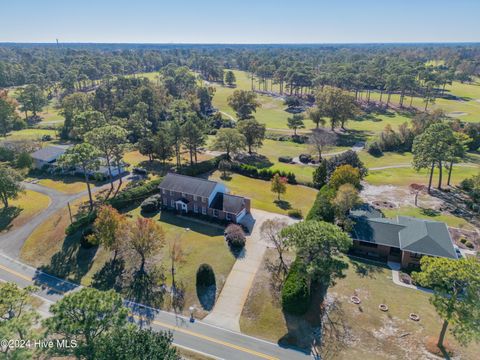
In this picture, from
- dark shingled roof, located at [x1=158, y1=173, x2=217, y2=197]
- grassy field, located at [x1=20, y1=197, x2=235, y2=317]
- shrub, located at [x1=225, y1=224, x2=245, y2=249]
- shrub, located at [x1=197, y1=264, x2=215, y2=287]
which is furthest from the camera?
dark shingled roof, located at [x1=158, y1=173, x2=217, y2=197]

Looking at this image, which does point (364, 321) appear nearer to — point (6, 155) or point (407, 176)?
point (407, 176)

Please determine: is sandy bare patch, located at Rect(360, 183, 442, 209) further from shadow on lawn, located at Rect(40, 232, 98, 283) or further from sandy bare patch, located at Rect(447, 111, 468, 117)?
sandy bare patch, located at Rect(447, 111, 468, 117)

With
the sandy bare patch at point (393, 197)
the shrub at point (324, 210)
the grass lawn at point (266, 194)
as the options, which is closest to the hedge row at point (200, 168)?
the grass lawn at point (266, 194)

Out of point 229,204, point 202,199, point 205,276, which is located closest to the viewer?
point 205,276

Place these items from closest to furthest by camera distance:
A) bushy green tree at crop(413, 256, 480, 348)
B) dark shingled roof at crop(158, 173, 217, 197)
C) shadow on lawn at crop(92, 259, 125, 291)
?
bushy green tree at crop(413, 256, 480, 348) → shadow on lawn at crop(92, 259, 125, 291) → dark shingled roof at crop(158, 173, 217, 197)

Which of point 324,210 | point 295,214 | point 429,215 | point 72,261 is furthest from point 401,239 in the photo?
point 72,261

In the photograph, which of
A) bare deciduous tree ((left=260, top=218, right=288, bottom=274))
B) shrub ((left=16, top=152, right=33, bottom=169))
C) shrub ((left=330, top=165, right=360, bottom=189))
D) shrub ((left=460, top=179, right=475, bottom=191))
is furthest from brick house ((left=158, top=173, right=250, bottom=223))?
shrub ((left=460, top=179, right=475, bottom=191))

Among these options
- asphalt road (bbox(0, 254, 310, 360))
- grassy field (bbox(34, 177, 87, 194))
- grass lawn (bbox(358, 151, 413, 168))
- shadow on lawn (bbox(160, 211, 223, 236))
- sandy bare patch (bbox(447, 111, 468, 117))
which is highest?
sandy bare patch (bbox(447, 111, 468, 117))
